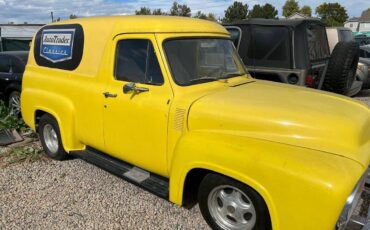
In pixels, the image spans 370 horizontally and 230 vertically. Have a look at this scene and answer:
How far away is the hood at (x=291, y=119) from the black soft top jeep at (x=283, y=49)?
126 inches

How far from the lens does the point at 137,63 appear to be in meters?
3.85

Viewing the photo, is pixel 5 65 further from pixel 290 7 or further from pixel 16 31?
pixel 290 7

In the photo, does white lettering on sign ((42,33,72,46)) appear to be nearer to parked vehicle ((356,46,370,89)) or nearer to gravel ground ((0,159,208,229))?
gravel ground ((0,159,208,229))

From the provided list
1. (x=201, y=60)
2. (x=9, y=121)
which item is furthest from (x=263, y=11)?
(x=201, y=60)

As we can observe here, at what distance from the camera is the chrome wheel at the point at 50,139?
205 inches

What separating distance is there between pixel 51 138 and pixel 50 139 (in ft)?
0.08

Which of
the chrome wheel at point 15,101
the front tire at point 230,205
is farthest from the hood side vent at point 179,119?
the chrome wheel at point 15,101

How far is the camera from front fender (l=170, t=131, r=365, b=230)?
7.97 ft

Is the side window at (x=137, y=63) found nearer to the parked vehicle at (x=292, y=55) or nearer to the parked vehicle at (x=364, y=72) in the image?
the parked vehicle at (x=292, y=55)

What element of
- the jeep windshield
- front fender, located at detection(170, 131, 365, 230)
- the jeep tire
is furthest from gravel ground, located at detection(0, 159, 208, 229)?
the jeep tire

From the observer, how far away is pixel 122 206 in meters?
3.93

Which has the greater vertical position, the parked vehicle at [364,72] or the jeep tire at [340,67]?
the jeep tire at [340,67]

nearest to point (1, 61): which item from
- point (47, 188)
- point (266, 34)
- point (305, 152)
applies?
point (47, 188)

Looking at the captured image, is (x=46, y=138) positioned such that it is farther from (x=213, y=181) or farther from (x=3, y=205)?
(x=213, y=181)
